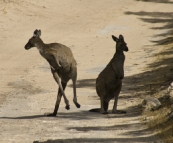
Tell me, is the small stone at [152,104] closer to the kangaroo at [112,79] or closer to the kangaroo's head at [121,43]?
the kangaroo at [112,79]

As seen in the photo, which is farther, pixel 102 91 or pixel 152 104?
pixel 102 91

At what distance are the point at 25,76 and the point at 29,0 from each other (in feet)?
59.1

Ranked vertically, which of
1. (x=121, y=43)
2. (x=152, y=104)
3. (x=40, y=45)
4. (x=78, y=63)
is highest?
(x=121, y=43)

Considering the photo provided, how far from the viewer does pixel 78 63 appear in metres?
26.3

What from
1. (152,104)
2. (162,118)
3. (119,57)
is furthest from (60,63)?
(162,118)

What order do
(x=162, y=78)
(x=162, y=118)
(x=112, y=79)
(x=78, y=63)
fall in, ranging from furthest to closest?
(x=78, y=63)
(x=162, y=78)
(x=112, y=79)
(x=162, y=118)

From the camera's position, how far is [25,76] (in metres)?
23.0

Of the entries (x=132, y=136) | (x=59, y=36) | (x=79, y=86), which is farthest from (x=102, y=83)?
(x=59, y=36)

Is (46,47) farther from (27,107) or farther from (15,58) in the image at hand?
(15,58)

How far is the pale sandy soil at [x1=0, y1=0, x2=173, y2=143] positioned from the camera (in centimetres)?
1228

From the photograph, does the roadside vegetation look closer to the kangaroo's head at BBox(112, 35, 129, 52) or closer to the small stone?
the small stone

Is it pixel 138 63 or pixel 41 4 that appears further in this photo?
pixel 41 4

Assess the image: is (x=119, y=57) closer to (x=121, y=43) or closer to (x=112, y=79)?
(x=121, y=43)

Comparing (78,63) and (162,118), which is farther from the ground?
(162,118)
